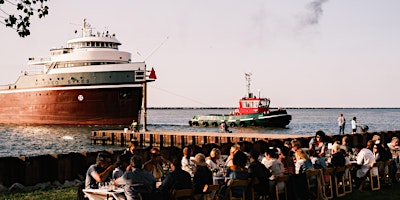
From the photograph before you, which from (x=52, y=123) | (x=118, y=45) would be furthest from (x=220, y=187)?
(x=118, y=45)

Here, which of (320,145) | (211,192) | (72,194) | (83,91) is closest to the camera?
(211,192)

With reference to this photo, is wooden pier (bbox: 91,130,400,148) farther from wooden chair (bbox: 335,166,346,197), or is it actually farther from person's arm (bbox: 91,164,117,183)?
person's arm (bbox: 91,164,117,183)

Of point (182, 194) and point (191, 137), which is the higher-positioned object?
point (182, 194)

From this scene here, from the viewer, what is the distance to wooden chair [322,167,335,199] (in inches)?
356

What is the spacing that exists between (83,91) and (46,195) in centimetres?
4252

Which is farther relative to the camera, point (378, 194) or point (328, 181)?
point (378, 194)

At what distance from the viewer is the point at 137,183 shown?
680 centimetres


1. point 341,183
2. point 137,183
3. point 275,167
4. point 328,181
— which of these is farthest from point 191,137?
point 137,183

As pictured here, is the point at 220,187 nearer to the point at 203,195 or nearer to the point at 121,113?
the point at 203,195

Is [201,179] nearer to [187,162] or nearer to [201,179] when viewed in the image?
[201,179]

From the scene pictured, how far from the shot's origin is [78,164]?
14000 millimetres

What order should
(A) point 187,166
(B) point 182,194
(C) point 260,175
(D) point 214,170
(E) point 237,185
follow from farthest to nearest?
(A) point 187,166 → (D) point 214,170 → (C) point 260,175 → (E) point 237,185 → (B) point 182,194

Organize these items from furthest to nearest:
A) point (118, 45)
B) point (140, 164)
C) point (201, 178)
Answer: point (118, 45) → point (201, 178) → point (140, 164)

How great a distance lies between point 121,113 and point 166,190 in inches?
1832
